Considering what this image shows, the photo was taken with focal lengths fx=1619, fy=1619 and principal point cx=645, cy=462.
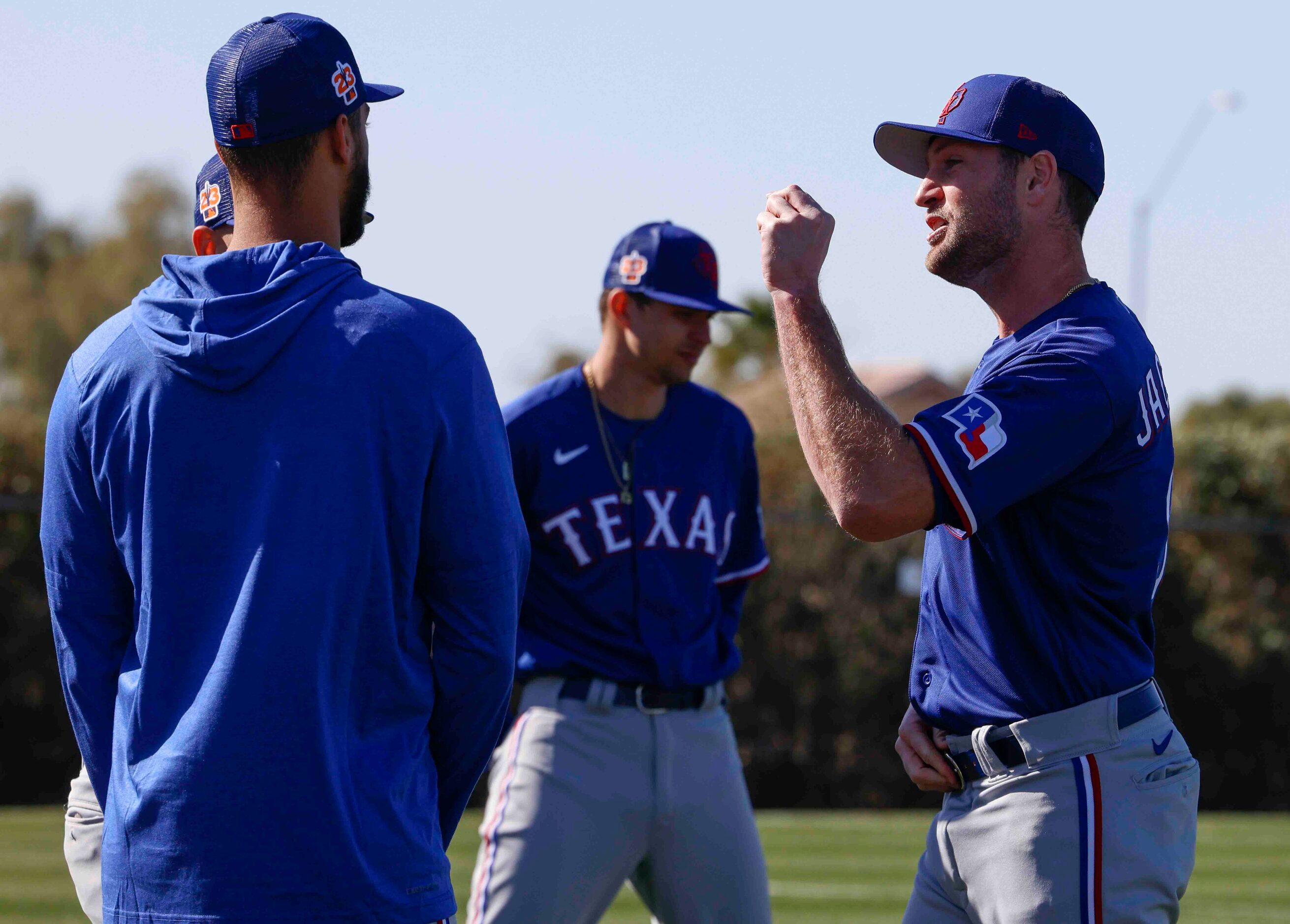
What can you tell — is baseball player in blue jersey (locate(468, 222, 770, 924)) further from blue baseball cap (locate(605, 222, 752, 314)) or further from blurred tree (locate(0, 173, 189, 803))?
blurred tree (locate(0, 173, 189, 803))

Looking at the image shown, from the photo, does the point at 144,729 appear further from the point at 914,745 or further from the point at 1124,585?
the point at 1124,585

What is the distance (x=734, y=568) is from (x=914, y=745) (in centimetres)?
223

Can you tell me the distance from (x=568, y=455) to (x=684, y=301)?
2.30ft

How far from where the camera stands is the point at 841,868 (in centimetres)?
1162

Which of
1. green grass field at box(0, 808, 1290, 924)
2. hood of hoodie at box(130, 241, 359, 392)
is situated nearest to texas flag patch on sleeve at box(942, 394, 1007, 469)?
hood of hoodie at box(130, 241, 359, 392)

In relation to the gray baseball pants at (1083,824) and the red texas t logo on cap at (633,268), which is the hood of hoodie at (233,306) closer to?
the gray baseball pants at (1083,824)

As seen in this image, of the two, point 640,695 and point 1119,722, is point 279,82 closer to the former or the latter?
Answer: point 1119,722

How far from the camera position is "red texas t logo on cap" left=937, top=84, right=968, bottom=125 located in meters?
3.58

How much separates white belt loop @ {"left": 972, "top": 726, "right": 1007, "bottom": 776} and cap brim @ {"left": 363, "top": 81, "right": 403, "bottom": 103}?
169 cm

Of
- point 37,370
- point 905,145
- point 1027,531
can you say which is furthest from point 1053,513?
point 37,370

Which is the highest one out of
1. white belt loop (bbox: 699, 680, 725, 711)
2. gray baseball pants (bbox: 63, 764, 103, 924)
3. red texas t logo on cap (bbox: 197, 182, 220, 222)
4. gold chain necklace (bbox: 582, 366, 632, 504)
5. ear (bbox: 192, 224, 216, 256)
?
red texas t logo on cap (bbox: 197, 182, 220, 222)

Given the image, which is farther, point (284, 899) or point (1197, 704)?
point (1197, 704)

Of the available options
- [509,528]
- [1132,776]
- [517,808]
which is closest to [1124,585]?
[1132,776]

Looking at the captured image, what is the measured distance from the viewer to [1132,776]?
3172mm
